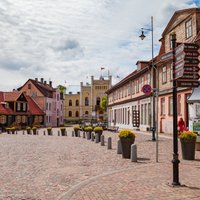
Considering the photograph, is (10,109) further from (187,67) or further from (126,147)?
(187,67)

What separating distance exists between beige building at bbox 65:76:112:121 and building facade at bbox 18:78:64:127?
19089 mm

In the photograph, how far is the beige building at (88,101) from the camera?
3438 inches

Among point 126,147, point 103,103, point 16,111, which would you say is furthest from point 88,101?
point 126,147

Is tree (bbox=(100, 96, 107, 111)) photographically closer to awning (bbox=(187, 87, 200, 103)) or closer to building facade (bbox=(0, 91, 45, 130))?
building facade (bbox=(0, 91, 45, 130))

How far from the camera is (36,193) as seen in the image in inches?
278

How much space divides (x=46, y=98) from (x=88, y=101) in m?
29.0

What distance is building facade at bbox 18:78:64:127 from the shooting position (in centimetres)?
6088

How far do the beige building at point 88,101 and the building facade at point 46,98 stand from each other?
1909cm

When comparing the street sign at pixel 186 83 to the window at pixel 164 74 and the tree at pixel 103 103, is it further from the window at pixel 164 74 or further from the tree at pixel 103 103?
the tree at pixel 103 103

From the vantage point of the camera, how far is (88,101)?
292ft

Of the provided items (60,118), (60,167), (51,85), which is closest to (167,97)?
(60,167)

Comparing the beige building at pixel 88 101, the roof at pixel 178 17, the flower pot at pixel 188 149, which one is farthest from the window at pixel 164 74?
the beige building at pixel 88 101

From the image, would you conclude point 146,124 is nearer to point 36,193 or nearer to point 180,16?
point 180,16

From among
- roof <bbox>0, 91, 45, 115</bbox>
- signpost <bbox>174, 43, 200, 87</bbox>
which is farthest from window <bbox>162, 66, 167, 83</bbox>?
roof <bbox>0, 91, 45, 115</bbox>
